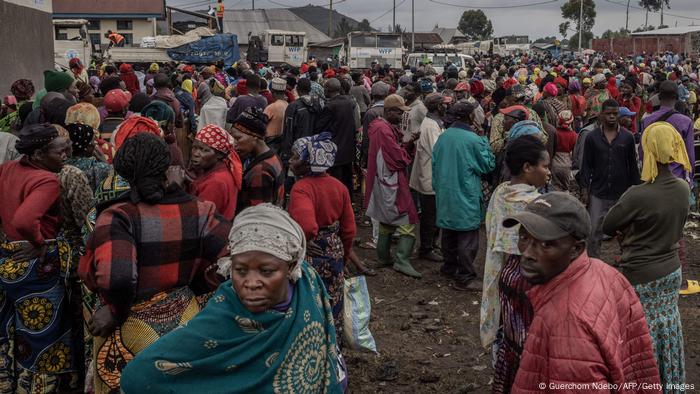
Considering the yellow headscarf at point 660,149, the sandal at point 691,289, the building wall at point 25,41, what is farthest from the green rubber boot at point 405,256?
the building wall at point 25,41

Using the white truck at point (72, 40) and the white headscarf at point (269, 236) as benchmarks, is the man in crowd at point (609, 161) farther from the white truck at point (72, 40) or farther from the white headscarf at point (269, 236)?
the white truck at point (72, 40)

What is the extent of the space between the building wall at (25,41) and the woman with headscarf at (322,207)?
8.59m

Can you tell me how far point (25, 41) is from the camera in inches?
495

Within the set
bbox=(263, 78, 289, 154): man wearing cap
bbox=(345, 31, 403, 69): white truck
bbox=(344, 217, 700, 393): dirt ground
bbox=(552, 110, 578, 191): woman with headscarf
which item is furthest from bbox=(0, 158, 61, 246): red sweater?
bbox=(345, 31, 403, 69): white truck

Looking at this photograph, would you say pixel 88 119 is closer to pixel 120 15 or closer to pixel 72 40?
pixel 72 40

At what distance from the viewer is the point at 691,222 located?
9.70m

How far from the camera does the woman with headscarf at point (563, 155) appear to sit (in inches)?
329

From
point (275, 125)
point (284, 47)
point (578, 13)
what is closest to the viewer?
point (275, 125)

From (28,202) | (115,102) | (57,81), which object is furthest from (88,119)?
(57,81)

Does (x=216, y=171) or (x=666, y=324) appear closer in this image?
(x=666, y=324)

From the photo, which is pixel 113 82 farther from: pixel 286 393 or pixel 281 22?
pixel 281 22

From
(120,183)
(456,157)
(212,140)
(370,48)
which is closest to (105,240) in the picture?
(120,183)

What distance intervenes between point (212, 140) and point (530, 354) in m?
2.69

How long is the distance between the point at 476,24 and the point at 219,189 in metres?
108
